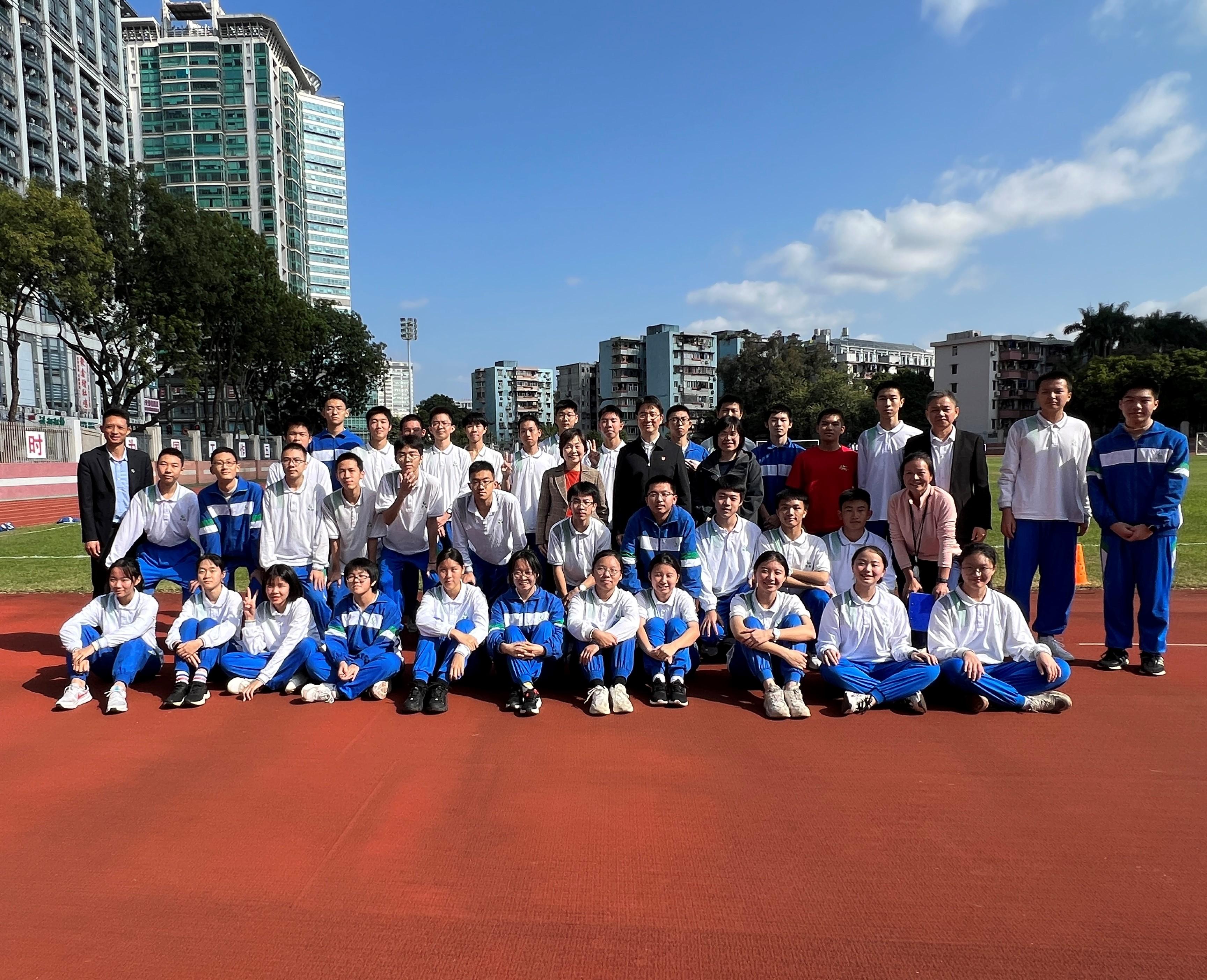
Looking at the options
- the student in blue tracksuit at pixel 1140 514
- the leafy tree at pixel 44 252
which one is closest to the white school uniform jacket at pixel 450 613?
the student in blue tracksuit at pixel 1140 514

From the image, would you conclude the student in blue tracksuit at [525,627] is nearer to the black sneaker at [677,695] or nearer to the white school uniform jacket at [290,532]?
the black sneaker at [677,695]

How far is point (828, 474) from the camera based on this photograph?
5.55 m

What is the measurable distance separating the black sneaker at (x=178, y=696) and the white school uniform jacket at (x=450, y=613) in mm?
1416

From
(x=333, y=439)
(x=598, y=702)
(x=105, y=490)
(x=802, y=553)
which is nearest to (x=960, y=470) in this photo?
(x=802, y=553)

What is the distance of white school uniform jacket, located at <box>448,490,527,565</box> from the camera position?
522cm

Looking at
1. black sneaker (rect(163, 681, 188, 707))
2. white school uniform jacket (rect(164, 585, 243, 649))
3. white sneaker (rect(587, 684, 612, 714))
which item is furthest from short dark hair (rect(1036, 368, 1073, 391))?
black sneaker (rect(163, 681, 188, 707))

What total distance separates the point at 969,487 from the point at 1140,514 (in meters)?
1.04

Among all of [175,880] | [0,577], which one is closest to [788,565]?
[175,880]

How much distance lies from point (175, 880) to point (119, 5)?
80196 millimetres

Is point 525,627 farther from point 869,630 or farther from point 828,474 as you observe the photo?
point 828,474

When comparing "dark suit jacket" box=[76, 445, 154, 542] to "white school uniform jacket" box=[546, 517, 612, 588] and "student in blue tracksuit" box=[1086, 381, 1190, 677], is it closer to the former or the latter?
"white school uniform jacket" box=[546, 517, 612, 588]

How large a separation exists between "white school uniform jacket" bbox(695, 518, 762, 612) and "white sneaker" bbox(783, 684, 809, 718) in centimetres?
98

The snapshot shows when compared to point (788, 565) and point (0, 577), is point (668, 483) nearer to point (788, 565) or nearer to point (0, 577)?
point (788, 565)

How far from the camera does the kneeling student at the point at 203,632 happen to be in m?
4.47
